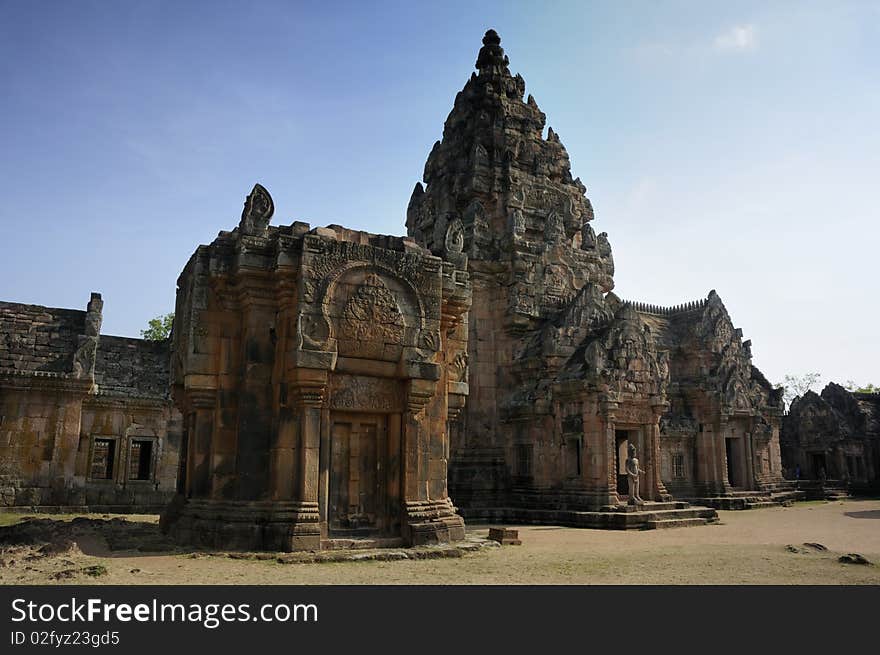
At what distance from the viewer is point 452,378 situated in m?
13.4

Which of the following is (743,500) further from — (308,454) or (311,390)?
(311,390)

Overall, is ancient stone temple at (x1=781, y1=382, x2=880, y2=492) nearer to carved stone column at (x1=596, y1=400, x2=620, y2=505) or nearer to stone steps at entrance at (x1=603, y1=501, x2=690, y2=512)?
stone steps at entrance at (x1=603, y1=501, x2=690, y2=512)

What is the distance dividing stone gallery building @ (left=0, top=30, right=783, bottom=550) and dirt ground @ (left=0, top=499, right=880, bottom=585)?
43.4 inches

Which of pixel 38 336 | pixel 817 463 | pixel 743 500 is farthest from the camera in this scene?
pixel 817 463

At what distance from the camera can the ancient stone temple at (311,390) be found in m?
11.2

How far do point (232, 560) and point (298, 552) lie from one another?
3.17ft

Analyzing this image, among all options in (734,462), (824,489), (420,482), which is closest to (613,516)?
(420,482)

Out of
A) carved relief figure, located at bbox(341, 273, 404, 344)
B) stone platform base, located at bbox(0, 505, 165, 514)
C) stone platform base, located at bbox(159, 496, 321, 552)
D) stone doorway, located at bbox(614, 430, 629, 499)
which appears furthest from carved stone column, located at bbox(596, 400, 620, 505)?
stone platform base, located at bbox(0, 505, 165, 514)

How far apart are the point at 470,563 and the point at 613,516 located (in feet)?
29.6

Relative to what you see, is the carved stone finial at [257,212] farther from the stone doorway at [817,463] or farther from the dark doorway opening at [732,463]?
the stone doorway at [817,463]

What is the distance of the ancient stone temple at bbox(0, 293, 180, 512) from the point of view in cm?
2062

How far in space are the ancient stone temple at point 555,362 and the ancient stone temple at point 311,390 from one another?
116 inches

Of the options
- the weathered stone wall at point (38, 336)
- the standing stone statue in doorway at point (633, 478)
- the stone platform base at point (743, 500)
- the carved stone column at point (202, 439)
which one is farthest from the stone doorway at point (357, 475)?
the stone platform base at point (743, 500)

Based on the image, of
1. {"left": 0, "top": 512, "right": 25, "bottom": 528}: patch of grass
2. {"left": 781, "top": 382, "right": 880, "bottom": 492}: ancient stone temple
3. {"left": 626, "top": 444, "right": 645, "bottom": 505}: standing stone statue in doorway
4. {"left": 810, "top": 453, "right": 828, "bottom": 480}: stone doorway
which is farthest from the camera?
{"left": 810, "top": 453, "right": 828, "bottom": 480}: stone doorway
